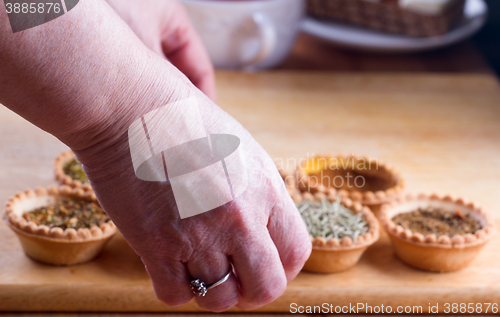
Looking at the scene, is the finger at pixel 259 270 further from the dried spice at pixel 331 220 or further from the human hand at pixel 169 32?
the human hand at pixel 169 32

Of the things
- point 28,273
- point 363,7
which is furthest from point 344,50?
point 28,273

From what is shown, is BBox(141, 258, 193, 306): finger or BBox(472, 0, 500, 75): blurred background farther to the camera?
BBox(472, 0, 500, 75): blurred background

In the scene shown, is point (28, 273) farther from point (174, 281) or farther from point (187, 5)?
point (187, 5)

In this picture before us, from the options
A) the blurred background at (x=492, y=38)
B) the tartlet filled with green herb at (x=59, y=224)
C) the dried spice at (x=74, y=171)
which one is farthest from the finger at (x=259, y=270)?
Result: the blurred background at (x=492, y=38)

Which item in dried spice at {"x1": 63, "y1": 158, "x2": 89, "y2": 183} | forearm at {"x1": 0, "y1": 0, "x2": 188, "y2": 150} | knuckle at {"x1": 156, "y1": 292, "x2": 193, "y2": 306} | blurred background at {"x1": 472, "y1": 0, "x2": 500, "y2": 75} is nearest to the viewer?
forearm at {"x1": 0, "y1": 0, "x2": 188, "y2": 150}

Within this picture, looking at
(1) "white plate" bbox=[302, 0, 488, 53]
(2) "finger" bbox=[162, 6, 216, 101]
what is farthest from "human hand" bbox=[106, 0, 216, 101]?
(1) "white plate" bbox=[302, 0, 488, 53]

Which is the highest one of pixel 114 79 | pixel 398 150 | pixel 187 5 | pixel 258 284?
pixel 114 79

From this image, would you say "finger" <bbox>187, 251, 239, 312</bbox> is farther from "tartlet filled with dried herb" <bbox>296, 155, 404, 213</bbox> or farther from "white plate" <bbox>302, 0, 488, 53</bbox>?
"white plate" <bbox>302, 0, 488, 53</bbox>
